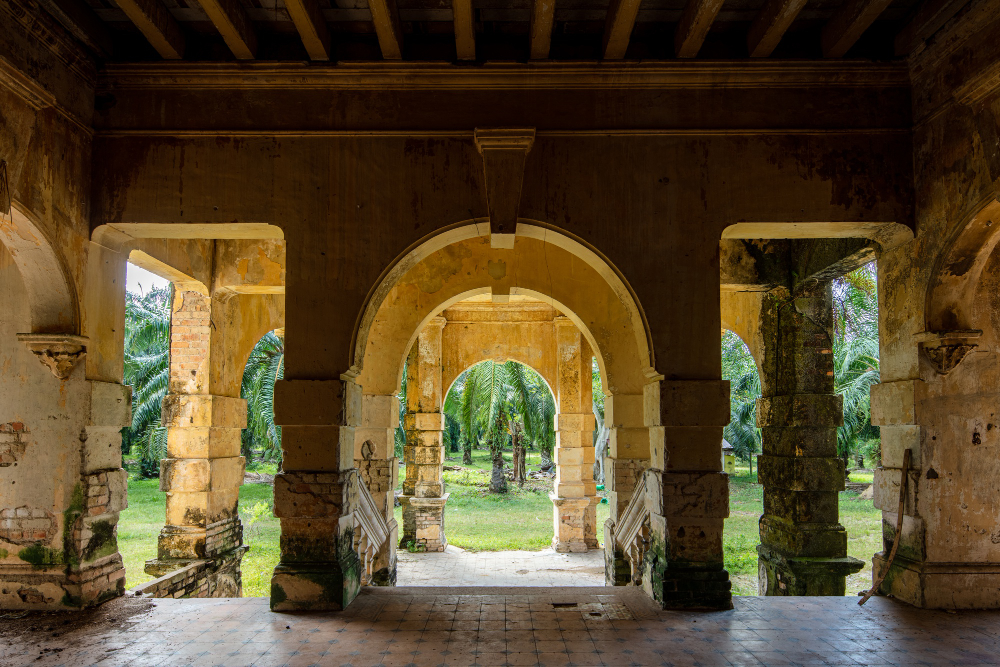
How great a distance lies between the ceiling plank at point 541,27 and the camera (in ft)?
16.2

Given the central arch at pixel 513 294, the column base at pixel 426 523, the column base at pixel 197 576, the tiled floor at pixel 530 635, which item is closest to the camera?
the tiled floor at pixel 530 635

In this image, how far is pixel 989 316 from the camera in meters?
5.48

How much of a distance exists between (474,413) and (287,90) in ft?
47.1

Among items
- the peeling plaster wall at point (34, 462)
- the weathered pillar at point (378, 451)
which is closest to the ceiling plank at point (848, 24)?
the weathered pillar at point (378, 451)

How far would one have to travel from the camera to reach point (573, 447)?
12844 mm

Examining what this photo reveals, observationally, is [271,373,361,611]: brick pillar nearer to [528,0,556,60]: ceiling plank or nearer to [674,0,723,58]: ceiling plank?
[528,0,556,60]: ceiling plank

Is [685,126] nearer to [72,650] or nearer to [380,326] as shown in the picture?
[380,326]

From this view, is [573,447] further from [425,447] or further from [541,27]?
[541,27]

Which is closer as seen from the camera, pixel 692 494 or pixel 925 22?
pixel 925 22

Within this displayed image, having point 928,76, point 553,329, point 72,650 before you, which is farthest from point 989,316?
point 553,329

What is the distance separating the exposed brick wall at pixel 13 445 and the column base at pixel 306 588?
2.35 metres

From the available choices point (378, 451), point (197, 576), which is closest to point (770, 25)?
point (378, 451)

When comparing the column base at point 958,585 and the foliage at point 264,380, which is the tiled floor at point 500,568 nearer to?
the column base at point 958,585

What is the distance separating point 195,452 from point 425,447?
489 centimetres
